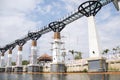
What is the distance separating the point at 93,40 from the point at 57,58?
15.1 m

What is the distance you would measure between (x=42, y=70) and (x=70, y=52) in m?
26.1

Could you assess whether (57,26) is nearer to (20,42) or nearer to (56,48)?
(56,48)

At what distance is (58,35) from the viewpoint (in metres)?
49.4

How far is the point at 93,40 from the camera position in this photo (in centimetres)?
3638

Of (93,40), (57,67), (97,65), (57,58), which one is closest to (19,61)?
(57,58)

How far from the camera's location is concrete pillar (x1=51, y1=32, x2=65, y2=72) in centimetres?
4753

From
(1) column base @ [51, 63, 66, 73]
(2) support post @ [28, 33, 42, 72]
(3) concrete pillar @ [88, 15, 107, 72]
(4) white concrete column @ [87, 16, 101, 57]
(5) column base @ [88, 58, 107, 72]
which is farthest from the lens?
(2) support post @ [28, 33, 42, 72]

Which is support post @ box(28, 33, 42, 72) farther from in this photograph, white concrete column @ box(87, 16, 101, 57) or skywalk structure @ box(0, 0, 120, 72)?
white concrete column @ box(87, 16, 101, 57)

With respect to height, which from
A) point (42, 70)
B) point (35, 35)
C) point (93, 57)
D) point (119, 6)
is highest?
point (35, 35)

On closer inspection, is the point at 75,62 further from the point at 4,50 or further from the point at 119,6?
the point at 4,50

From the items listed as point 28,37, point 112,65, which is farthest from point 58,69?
point 28,37

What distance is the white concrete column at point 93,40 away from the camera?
3572 centimetres

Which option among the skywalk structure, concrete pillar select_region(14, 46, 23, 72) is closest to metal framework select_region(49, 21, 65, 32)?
the skywalk structure

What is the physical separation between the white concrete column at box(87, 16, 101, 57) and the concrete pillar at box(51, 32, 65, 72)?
13.6 m
